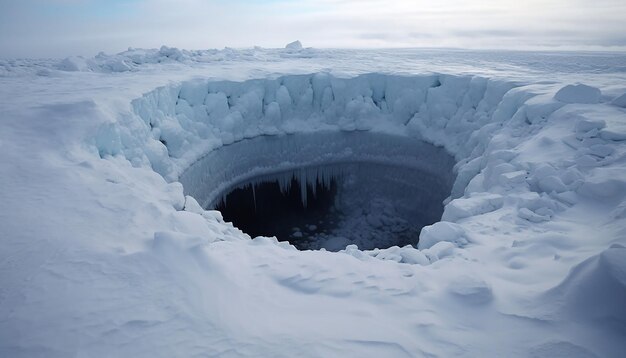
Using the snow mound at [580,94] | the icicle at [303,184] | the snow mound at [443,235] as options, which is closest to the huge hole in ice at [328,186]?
the icicle at [303,184]

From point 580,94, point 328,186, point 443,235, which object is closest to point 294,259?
point 443,235

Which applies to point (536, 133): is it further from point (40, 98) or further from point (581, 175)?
point (40, 98)

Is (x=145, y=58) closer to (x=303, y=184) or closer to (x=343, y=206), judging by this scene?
(x=303, y=184)

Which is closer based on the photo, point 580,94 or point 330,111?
point 580,94

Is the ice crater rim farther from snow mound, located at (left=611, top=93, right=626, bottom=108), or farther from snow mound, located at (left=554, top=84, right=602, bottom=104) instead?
snow mound, located at (left=611, top=93, right=626, bottom=108)

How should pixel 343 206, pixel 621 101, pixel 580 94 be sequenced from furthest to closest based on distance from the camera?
pixel 343 206, pixel 580 94, pixel 621 101

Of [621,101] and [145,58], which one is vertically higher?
[145,58]

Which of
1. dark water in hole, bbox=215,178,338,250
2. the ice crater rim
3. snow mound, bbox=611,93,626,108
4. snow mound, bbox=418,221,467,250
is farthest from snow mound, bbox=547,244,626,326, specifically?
dark water in hole, bbox=215,178,338,250

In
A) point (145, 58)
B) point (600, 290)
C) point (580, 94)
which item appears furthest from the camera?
point (145, 58)
